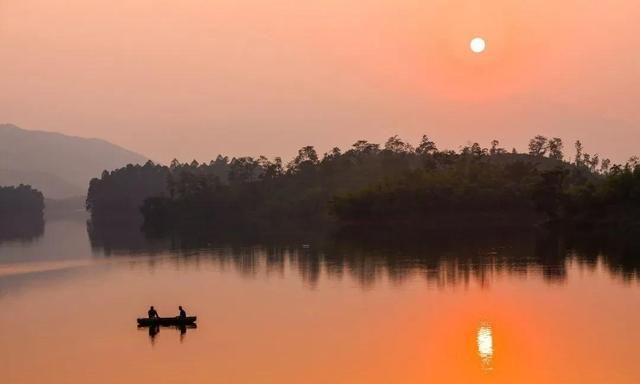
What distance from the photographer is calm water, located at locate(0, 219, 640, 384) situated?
3497 centimetres

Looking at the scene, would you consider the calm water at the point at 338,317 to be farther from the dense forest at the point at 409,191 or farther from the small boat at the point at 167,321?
the dense forest at the point at 409,191

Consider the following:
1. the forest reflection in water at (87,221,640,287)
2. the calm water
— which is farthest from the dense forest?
the calm water

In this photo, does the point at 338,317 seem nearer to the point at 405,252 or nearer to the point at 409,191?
the point at 405,252

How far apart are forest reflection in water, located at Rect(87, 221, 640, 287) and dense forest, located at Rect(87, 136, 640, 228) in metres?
7.58

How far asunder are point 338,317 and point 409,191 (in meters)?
82.6

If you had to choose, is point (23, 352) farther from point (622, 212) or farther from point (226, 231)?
point (226, 231)

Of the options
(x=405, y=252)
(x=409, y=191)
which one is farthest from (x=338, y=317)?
(x=409, y=191)

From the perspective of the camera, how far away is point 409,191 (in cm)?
12781

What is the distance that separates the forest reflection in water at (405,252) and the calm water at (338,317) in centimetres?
35

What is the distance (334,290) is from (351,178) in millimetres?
106631

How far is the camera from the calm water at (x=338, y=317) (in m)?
35.0

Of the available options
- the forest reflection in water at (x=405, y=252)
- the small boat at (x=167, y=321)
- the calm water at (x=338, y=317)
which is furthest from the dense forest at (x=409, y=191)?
the small boat at (x=167, y=321)

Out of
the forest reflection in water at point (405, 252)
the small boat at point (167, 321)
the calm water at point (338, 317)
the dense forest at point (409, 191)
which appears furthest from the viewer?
the dense forest at point (409, 191)

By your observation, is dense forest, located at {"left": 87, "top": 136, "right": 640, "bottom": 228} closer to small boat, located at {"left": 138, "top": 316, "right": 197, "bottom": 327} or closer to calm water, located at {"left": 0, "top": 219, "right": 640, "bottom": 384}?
calm water, located at {"left": 0, "top": 219, "right": 640, "bottom": 384}
